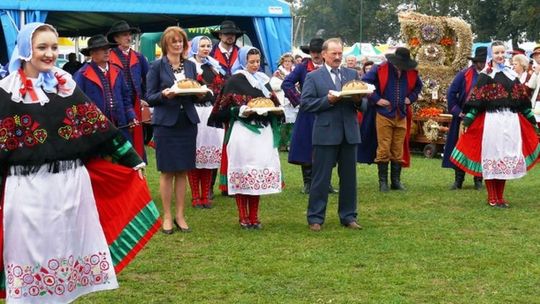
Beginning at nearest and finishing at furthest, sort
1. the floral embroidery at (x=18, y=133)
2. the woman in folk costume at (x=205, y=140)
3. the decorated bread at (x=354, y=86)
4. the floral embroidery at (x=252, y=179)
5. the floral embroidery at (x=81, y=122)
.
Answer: the floral embroidery at (x=18, y=133), the floral embroidery at (x=81, y=122), the decorated bread at (x=354, y=86), the floral embroidery at (x=252, y=179), the woman in folk costume at (x=205, y=140)

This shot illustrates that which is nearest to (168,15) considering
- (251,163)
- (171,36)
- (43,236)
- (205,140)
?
(205,140)

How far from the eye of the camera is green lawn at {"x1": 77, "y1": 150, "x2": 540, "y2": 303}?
613 cm

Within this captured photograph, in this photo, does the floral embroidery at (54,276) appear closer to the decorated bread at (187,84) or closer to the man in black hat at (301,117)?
the decorated bread at (187,84)

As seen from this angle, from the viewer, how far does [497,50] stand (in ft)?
31.2

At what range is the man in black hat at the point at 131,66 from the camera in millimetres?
9656

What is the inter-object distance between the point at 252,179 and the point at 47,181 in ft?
11.7

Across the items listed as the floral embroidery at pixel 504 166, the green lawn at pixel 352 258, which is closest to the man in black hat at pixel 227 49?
the green lawn at pixel 352 258

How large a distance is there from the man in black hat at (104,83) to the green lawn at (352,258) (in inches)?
50.3

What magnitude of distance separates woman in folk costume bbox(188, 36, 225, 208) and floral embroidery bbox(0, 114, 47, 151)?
5.06m

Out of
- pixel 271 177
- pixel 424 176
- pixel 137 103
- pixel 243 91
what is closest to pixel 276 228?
pixel 271 177

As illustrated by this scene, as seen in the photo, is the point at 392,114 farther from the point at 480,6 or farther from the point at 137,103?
the point at 480,6

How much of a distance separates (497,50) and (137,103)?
3.82 metres

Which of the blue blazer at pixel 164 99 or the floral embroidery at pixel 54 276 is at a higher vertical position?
the blue blazer at pixel 164 99

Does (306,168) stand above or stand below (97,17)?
below
